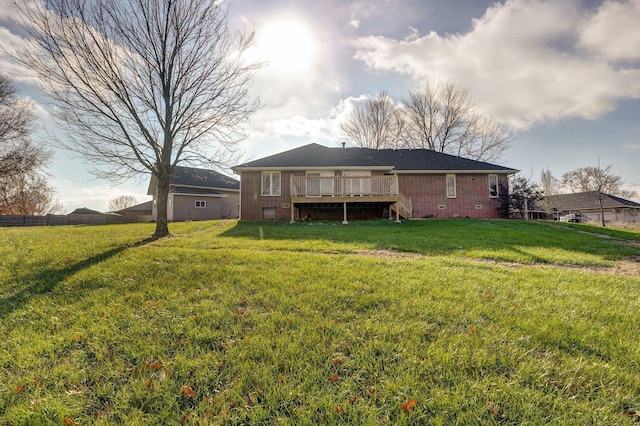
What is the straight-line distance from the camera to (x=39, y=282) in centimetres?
461

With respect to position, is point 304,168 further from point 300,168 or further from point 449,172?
point 449,172

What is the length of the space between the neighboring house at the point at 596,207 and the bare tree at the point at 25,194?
52.0 m

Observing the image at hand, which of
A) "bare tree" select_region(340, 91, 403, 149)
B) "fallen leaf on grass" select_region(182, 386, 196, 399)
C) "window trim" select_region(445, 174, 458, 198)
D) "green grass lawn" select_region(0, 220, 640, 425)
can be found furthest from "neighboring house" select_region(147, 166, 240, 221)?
"fallen leaf on grass" select_region(182, 386, 196, 399)

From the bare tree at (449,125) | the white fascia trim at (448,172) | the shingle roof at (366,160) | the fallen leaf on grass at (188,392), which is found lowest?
the fallen leaf on grass at (188,392)

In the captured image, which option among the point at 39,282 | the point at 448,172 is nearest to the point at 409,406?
the point at 39,282

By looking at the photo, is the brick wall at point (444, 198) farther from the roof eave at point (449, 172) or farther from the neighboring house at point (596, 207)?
the neighboring house at point (596, 207)

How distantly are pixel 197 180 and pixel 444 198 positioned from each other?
2140 centimetres

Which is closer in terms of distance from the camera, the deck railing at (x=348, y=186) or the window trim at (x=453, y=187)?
the deck railing at (x=348, y=186)

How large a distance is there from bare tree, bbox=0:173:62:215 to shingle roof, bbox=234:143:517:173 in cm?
2374

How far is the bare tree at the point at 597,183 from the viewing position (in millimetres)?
24375

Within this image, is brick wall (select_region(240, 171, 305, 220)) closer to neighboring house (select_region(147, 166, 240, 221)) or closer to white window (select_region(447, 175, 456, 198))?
neighboring house (select_region(147, 166, 240, 221))

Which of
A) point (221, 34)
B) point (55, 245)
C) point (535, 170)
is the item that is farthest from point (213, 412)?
point (535, 170)

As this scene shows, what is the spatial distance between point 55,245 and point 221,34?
28.8 feet

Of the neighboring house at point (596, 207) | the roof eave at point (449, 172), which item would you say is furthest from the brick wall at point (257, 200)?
the neighboring house at point (596, 207)
